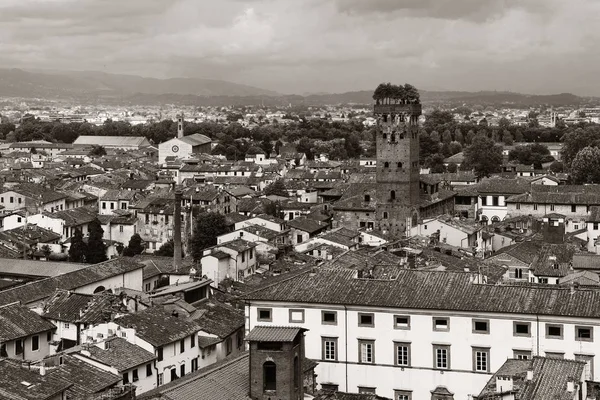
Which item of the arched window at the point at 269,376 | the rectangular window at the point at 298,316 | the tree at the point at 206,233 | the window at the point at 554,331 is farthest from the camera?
the tree at the point at 206,233

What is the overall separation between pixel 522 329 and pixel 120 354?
38.2ft

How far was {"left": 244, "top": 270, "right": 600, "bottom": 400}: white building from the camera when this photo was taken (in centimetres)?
2698

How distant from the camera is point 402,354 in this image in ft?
92.5

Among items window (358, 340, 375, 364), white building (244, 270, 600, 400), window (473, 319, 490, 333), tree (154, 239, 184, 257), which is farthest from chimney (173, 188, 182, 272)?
window (473, 319, 490, 333)

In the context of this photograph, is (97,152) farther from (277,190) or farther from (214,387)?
(214,387)

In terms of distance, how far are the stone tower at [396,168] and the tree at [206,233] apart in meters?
12.2

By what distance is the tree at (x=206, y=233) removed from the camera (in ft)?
178

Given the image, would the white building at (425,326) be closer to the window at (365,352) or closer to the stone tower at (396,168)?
the window at (365,352)

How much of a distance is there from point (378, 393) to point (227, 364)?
635 centimetres

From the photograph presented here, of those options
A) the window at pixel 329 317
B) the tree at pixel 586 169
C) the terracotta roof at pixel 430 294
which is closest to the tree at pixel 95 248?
the terracotta roof at pixel 430 294

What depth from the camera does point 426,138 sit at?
11731cm

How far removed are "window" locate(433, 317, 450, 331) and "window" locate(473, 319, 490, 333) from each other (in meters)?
0.80

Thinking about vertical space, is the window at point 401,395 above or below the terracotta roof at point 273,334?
below

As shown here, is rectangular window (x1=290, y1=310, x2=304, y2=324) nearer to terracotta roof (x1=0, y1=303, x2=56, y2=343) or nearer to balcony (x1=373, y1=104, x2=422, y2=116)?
terracotta roof (x1=0, y1=303, x2=56, y2=343)
